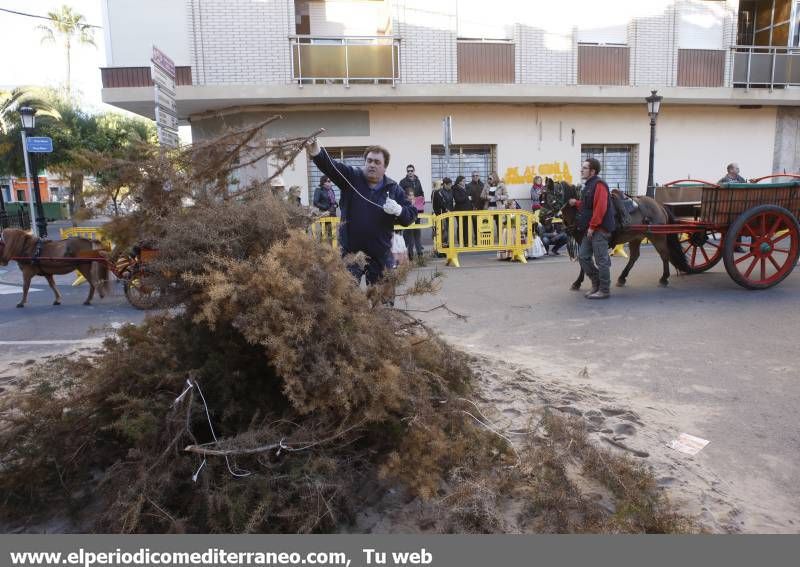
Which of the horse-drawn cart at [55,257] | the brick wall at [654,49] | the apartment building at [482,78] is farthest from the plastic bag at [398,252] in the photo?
the brick wall at [654,49]

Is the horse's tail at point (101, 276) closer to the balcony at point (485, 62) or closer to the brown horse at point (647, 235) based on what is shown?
the brown horse at point (647, 235)

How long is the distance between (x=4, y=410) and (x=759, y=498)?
3.97 m

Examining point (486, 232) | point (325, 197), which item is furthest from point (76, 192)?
point (325, 197)

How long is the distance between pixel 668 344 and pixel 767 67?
1682cm

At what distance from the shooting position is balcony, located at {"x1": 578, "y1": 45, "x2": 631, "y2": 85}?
16.9 meters

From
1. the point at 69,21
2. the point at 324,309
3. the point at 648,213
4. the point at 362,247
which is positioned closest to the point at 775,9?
the point at 648,213

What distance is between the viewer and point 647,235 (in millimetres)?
8258

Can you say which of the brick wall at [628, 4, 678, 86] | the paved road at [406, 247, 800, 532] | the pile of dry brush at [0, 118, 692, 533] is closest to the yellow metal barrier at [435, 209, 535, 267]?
the paved road at [406, 247, 800, 532]

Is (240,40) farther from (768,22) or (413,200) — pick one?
(768,22)

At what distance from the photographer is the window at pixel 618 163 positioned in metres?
17.9

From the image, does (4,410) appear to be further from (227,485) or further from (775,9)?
(775,9)

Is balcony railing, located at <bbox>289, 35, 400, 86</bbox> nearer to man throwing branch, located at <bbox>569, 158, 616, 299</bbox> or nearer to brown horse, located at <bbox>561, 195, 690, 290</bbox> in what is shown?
brown horse, located at <bbox>561, 195, 690, 290</bbox>

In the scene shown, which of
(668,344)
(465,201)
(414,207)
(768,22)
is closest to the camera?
(414,207)

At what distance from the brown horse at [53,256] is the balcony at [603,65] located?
546 inches
